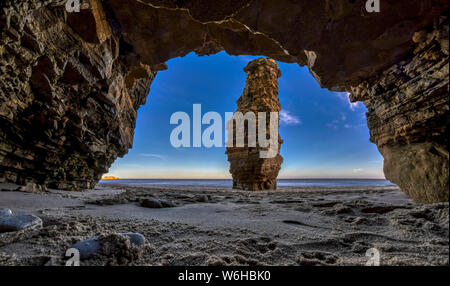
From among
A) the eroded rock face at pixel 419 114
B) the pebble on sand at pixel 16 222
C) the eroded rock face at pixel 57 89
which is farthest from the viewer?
the eroded rock face at pixel 57 89

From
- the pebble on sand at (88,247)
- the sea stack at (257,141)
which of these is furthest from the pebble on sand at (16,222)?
the sea stack at (257,141)

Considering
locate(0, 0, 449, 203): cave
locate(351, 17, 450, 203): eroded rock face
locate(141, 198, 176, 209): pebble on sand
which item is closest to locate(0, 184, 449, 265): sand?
locate(351, 17, 450, 203): eroded rock face

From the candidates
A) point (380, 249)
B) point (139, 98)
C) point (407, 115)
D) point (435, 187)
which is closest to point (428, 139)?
point (407, 115)

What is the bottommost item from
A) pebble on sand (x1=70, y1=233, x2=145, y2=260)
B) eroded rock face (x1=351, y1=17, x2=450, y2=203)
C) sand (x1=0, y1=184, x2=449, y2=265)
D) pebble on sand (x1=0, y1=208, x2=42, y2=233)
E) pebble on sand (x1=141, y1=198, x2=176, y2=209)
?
pebble on sand (x1=141, y1=198, x2=176, y2=209)

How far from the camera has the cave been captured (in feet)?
7.62

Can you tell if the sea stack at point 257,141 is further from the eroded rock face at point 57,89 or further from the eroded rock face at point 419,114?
the eroded rock face at point 419,114

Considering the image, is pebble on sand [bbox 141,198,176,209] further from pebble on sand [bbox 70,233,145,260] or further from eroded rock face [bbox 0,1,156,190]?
eroded rock face [bbox 0,1,156,190]

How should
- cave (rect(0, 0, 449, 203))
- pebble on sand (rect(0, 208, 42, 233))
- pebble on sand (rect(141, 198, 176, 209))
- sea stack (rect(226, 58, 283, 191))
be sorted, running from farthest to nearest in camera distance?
sea stack (rect(226, 58, 283, 191)) → pebble on sand (rect(141, 198, 176, 209)) → cave (rect(0, 0, 449, 203)) → pebble on sand (rect(0, 208, 42, 233))

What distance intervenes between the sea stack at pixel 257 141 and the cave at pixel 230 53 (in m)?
6.18

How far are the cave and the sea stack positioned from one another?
618 centimetres

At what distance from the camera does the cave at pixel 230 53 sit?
2.32 metres

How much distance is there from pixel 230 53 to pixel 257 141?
701cm

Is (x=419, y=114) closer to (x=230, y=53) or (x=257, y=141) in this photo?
(x=230, y=53)

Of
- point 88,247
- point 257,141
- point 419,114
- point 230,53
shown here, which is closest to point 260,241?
point 88,247
